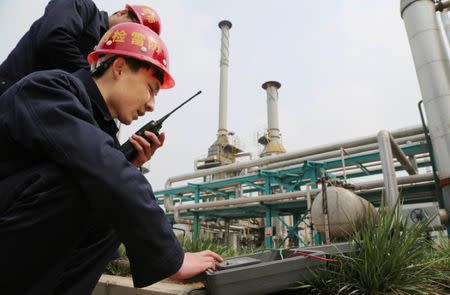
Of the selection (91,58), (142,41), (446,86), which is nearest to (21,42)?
(91,58)

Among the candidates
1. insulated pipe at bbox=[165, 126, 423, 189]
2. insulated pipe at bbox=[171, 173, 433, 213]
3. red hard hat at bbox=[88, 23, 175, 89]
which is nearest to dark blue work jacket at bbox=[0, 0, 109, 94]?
red hard hat at bbox=[88, 23, 175, 89]

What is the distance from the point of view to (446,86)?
5.25 meters

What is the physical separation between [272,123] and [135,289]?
15890 mm

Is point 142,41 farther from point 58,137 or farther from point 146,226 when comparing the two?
point 146,226

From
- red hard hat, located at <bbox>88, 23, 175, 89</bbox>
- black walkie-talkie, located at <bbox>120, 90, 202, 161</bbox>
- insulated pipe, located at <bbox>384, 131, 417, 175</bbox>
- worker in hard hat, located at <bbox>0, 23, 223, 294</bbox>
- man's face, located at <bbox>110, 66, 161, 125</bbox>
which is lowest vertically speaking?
worker in hard hat, located at <bbox>0, 23, 223, 294</bbox>

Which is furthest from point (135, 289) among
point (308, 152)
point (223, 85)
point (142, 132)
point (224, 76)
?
point (224, 76)

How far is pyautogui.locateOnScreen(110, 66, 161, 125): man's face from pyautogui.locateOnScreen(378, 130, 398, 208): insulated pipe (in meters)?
4.08

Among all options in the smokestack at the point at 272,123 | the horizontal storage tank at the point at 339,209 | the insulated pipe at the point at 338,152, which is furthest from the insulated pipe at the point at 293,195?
the smokestack at the point at 272,123

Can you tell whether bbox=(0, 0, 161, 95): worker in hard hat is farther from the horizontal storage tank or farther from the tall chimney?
the tall chimney

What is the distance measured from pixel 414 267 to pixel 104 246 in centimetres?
166

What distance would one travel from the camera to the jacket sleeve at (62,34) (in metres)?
1.89

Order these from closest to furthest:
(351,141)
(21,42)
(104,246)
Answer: (104,246)
(21,42)
(351,141)

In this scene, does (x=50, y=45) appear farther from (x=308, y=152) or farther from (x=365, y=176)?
(x=365, y=176)

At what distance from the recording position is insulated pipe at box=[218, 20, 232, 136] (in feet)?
57.8
